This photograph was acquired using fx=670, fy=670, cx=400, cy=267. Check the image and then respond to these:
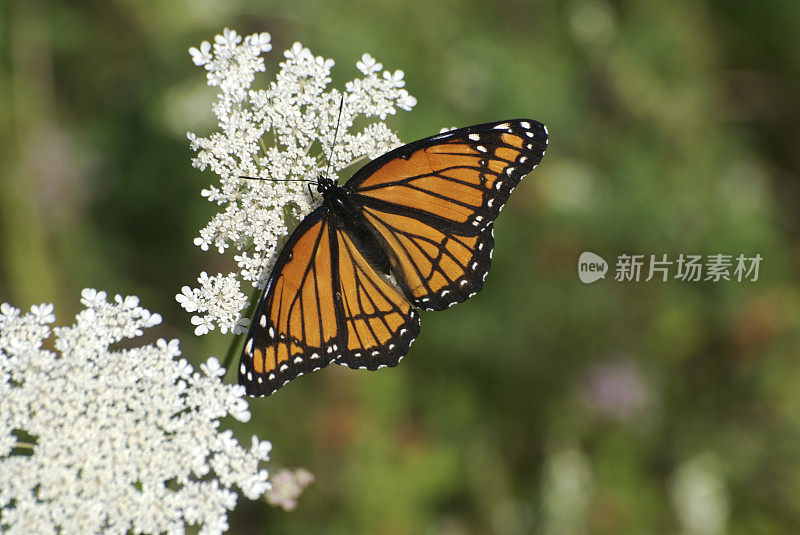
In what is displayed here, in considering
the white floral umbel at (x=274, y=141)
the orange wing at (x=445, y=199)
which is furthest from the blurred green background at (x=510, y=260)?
the orange wing at (x=445, y=199)

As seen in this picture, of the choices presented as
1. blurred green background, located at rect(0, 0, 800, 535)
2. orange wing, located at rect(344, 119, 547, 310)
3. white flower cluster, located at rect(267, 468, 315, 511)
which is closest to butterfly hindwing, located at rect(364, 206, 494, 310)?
orange wing, located at rect(344, 119, 547, 310)

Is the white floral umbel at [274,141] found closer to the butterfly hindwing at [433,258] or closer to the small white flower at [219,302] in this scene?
the small white flower at [219,302]

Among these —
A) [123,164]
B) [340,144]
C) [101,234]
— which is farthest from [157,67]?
[340,144]

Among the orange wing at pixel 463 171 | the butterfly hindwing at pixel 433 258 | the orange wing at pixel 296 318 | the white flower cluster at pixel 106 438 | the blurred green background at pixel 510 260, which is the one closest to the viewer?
the white flower cluster at pixel 106 438

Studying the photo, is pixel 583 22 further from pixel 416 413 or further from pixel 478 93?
pixel 416 413

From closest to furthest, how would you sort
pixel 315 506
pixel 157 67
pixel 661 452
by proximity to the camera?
pixel 315 506
pixel 661 452
pixel 157 67

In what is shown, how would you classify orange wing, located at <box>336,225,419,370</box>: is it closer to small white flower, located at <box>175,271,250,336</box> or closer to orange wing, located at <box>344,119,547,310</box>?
orange wing, located at <box>344,119,547,310</box>
